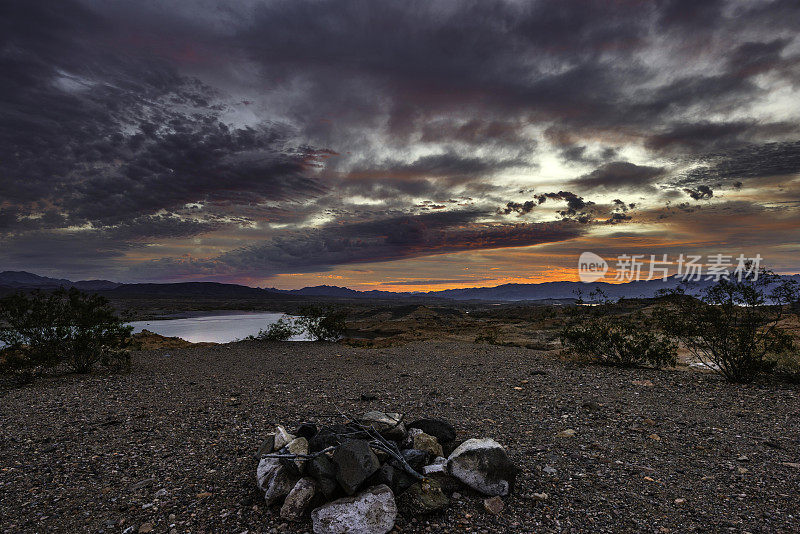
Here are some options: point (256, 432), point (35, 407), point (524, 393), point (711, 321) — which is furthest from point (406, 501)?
point (711, 321)

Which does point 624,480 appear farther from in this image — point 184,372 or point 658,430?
point 184,372

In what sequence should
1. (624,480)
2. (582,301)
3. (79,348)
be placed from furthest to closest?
(582,301) → (79,348) → (624,480)

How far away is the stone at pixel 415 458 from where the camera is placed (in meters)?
5.82

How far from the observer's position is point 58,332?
1412cm

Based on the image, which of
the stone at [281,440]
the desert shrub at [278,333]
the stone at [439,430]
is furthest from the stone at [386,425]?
the desert shrub at [278,333]

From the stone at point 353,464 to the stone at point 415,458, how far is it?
0.68 metres

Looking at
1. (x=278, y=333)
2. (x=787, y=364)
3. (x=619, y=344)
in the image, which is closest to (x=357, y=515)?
(x=619, y=344)

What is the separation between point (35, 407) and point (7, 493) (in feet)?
18.2

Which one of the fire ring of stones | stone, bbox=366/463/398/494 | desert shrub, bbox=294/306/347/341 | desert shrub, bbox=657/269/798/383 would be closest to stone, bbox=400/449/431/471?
the fire ring of stones

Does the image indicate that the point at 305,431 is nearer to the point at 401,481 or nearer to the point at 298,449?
the point at 298,449

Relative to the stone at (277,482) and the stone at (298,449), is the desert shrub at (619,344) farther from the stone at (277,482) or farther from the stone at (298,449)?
the stone at (277,482)

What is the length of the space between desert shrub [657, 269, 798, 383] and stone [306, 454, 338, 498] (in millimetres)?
13298

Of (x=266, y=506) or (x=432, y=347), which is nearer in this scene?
(x=266, y=506)

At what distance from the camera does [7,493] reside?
5.55 m
